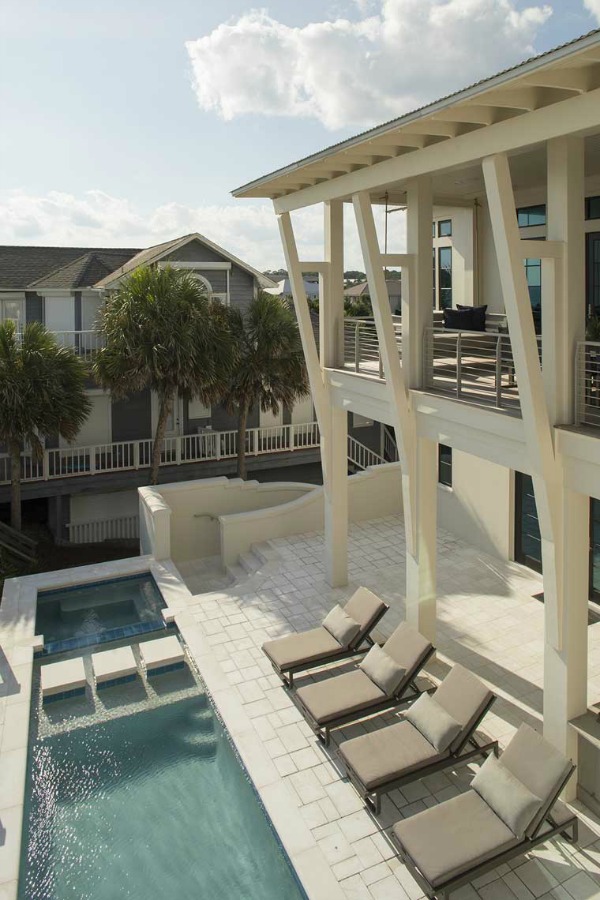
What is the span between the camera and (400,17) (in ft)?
35.3

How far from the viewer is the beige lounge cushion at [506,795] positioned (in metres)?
6.68

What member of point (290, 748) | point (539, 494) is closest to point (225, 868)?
point (290, 748)

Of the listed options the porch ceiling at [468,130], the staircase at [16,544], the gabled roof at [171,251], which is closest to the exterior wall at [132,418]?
the gabled roof at [171,251]

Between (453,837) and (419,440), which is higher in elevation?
(419,440)

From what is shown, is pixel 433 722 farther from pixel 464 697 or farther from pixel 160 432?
pixel 160 432

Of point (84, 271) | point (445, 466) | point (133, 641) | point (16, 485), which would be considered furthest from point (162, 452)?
point (133, 641)

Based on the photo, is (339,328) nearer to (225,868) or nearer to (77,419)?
(77,419)

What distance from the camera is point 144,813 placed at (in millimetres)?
7770

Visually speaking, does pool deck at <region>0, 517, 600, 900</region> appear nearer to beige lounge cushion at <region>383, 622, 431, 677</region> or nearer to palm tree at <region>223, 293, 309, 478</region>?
beige lounge cushion at <region>383, 622, 431, 677</region>

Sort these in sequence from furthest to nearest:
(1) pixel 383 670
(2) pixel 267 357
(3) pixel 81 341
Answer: (3) pixel 81 341 → (2) pixel 267 357 → (1) pixel 383 670

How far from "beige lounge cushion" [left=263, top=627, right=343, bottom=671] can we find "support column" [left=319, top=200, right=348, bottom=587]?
3.09 m

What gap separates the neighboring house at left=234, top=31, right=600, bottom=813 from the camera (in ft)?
23.6

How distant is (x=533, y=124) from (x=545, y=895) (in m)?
7.58

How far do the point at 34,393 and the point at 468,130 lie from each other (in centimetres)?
1177
